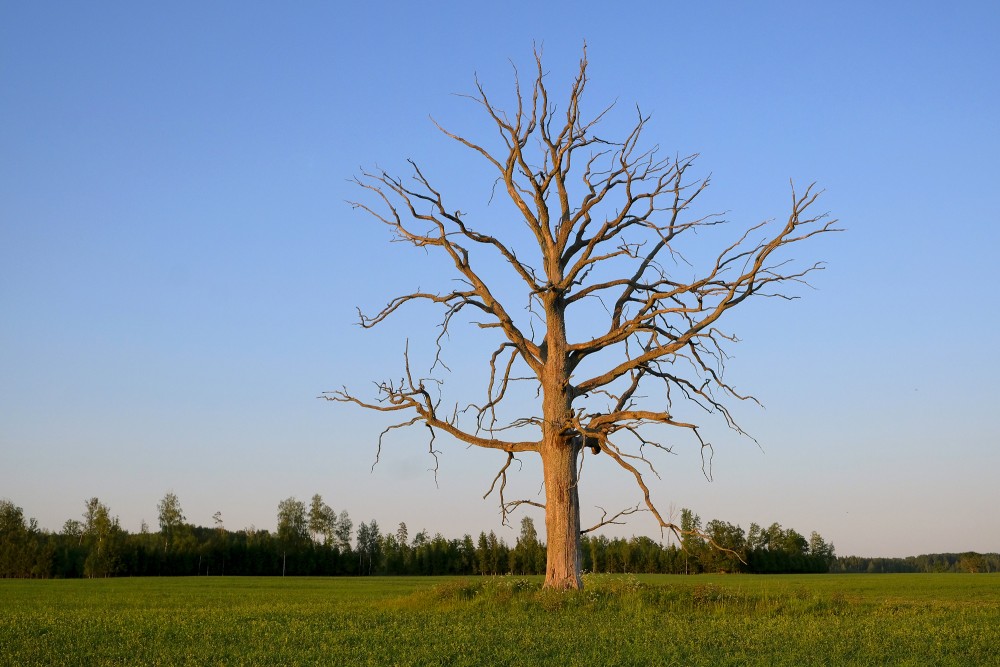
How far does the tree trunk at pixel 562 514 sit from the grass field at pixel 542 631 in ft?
2.25

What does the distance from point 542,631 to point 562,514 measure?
22.0ft

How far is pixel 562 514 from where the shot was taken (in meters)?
20.4

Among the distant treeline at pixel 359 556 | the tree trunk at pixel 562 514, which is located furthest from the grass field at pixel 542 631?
the distant treeline at pixel 359 556

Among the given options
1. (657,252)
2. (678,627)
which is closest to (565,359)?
(657,252)

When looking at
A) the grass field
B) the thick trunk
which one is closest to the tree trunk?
the thick trunk

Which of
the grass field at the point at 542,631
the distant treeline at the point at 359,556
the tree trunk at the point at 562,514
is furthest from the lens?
the distant treeline at the point at 359,556

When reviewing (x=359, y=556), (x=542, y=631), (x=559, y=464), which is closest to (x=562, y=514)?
(x=559, y=464)

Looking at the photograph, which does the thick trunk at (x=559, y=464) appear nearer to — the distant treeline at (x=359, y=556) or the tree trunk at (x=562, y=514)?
the tree trunk at (x=562, y=514)

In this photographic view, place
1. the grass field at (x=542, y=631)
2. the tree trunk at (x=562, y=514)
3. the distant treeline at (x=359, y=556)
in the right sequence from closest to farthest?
the grass field at (x=542, y=631) < the tree trunk at (x=562, y=514) < the distant treeline at (x=359, y=556)

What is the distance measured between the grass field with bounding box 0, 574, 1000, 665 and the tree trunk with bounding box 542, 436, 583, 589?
2.25 feet

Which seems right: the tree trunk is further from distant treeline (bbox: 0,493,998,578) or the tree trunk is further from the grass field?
distant treeline (bbox: 0,493,998,578)

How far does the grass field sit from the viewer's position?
11.0 metres

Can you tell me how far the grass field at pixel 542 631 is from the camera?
11.0 m

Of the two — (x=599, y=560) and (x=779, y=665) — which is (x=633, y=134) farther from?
(x=599, y=560)
